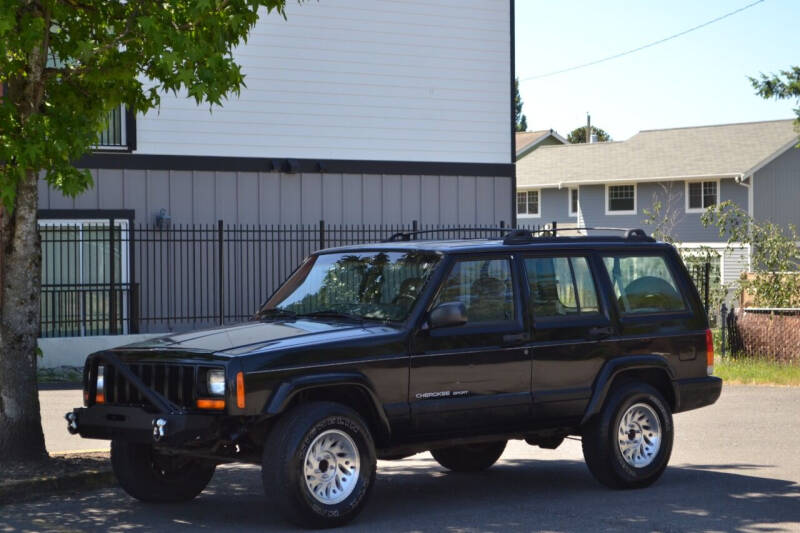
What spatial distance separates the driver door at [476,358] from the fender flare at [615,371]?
2.05ft

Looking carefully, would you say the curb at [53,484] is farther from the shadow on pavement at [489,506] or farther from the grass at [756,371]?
the grass at [756,371]

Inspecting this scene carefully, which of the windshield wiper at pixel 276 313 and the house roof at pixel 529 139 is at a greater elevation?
the house roof at pixel 529 139

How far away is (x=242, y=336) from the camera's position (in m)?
8.37

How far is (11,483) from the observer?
30.2 feet

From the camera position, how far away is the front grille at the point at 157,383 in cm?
793

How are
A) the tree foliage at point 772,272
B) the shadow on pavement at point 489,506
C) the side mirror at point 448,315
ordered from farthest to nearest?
the tree foliage at point 772,272 → the side mirror at point 448,315 → the shadow on pavement at point 489,506

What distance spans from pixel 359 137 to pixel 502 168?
3447mm

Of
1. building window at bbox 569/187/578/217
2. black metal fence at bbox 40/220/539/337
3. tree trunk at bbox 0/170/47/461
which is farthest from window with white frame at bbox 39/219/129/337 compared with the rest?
building window at bbox 569/187/578/217

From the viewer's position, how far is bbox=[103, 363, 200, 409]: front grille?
7.93 meters

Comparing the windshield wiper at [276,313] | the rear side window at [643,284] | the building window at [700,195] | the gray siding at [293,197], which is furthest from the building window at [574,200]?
the windshield wiper at [276,313]

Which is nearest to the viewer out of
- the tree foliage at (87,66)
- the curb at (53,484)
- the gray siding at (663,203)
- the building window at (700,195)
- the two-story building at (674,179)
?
the curb at (53,484)

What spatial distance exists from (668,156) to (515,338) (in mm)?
38850

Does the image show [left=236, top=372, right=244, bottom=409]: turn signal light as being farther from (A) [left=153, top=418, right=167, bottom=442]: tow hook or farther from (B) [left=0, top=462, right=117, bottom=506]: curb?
(B) [left=0, top=462, right=117, bottom=506]: curb

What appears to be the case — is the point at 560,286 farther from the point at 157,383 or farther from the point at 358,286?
the point at 157,383
